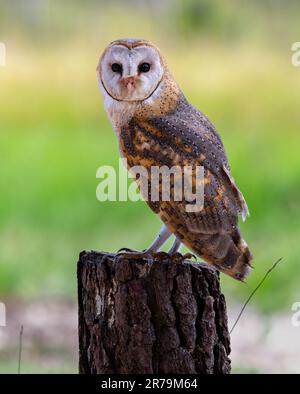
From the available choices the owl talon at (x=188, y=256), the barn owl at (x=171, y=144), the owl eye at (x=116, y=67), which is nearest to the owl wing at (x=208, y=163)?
the barn owl at (x=171, y=144)

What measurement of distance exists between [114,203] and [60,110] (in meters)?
3.52

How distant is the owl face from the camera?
431 centimetres

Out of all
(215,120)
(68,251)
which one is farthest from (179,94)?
(215,120)

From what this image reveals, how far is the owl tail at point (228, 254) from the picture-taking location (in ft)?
13.8

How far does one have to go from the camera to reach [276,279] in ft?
27.1

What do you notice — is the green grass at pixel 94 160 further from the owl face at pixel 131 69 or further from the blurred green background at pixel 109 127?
the owl face at pixel 131 69

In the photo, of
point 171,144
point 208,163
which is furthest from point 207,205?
point 171,144

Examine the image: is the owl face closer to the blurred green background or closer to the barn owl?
the barn owl

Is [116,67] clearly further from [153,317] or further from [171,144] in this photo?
[153,317]

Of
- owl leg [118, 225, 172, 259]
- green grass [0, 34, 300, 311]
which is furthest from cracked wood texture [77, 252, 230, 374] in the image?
green grass [0, 34, 300, 311]

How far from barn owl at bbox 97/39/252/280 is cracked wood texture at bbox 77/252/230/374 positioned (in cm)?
12

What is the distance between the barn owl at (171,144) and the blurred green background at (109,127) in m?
3.55
